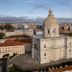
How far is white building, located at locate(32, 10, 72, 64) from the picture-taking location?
16891 millimetres

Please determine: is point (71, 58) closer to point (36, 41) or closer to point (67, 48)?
point (67, 48)

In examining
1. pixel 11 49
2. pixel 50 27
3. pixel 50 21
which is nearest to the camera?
pixel 50 27

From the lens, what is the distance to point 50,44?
56.7 ft

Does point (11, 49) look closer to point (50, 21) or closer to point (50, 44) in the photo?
point (50, 44)

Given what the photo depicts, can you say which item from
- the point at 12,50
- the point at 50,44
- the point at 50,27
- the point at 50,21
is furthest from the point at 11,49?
the point at 50,21

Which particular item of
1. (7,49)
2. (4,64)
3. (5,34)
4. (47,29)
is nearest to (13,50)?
(7,49)

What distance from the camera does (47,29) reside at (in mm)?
17359

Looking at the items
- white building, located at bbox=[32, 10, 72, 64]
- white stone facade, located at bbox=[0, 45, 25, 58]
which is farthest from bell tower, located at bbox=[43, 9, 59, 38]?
white stone facade, located at bbox=[0, 45, 25, 58]

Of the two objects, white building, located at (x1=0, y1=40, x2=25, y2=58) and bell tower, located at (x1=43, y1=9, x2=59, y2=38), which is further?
white building, located at (x1=0, y1=40, x2=25, y2=58)

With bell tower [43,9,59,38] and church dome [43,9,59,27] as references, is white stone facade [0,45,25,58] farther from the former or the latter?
church dome [43,9,59,27]

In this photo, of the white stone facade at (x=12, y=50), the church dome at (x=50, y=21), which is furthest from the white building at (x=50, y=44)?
the white stone facade at (x=12, y=50)

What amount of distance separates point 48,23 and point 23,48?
22.9ft

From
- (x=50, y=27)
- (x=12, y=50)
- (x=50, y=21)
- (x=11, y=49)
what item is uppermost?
(x=50, y=21)

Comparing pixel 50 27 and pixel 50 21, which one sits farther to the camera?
pixel 50 21
